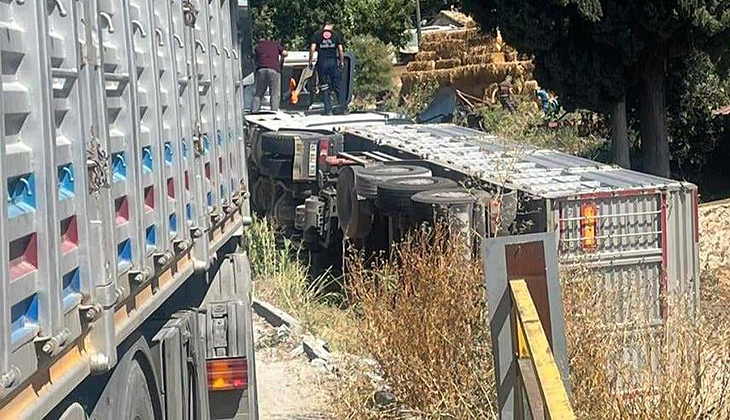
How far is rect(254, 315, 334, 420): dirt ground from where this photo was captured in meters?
8.33

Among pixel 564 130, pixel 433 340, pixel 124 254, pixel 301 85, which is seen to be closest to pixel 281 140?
pixel 301 85

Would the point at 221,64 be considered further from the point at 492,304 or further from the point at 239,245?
the point at 492,304

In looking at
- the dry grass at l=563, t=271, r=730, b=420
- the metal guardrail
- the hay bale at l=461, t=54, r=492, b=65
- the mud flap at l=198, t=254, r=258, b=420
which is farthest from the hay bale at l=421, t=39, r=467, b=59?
the metal guardrail

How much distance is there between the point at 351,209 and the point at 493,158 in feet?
4.43

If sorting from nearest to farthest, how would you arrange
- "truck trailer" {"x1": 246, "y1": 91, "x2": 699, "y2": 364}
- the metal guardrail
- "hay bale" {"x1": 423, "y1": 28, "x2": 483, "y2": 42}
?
the metal guardrail
"truck trailer" {"x1": 246, "y1": 91, "x2": 699, "y2": 364}
"hay bale" {"x1": 423, "y1": 28, "x2": 483, "y2": 42}

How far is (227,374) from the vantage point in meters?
6.33

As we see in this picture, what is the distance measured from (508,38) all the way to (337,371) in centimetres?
1033

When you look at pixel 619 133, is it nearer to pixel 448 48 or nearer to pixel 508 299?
pixel 508 299

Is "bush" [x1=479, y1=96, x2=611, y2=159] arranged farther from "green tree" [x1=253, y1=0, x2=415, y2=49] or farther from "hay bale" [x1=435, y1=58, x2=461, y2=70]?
"hay bale" [x1=435, y1=58, x2=461, y2=70]

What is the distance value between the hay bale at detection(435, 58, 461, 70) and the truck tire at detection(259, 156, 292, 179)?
1954cm

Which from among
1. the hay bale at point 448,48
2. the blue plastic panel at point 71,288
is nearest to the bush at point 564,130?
the hay bale at point 448,48

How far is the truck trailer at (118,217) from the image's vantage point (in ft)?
10.9

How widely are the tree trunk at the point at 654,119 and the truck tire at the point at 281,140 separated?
5.49 meters

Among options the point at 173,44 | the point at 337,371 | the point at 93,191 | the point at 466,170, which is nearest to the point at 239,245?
the point at 337,371
